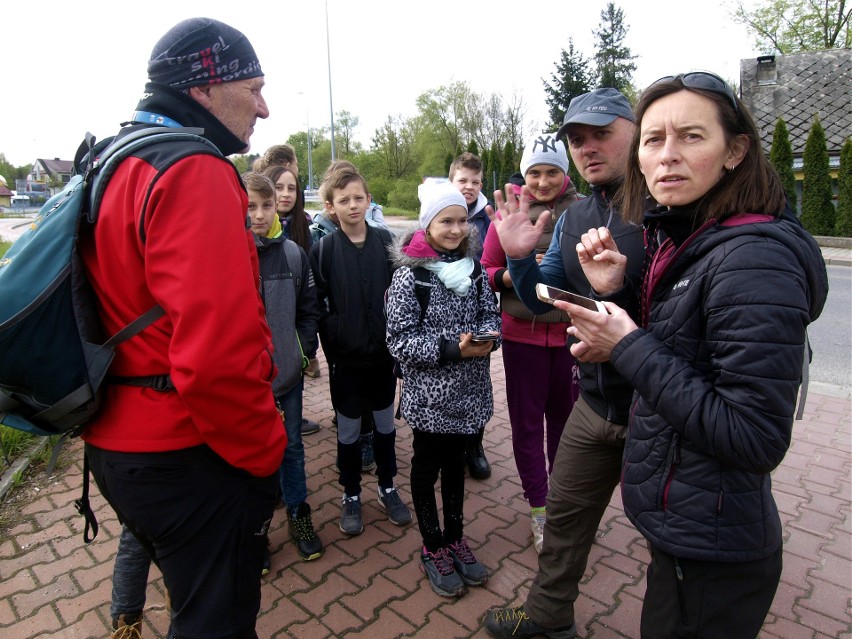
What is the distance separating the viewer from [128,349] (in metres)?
1.50

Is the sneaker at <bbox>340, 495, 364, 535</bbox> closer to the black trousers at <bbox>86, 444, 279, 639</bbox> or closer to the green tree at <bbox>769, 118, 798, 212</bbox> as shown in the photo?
the black trousers at <bbox>86, 444, 279, 639</bbox>

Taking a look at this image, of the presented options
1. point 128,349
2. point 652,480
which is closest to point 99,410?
point 128,349

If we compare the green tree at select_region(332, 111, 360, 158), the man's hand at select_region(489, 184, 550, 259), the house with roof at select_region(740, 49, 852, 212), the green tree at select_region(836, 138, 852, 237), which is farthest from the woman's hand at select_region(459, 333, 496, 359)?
the green tree at select_region(332, 111, 360, 158)

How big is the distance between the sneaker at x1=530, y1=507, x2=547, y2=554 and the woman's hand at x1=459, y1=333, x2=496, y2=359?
1.16 meters

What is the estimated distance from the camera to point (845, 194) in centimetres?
1558

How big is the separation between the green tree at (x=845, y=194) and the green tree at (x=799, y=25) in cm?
1736

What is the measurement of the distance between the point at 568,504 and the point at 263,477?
1.19 metres

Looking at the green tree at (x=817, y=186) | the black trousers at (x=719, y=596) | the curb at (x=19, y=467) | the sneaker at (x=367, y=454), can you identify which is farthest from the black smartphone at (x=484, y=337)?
the green tree at (x=817, y=186)

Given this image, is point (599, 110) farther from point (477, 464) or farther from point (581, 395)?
point (477, 464)

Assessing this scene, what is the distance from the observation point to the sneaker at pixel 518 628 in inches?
91.7

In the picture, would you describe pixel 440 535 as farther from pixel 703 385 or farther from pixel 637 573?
pixel 703 385

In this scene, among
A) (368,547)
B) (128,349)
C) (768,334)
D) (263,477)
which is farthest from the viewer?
(368,547)

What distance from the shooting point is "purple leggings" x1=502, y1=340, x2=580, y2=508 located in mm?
3092

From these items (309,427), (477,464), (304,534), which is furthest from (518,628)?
(309,427)
